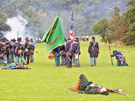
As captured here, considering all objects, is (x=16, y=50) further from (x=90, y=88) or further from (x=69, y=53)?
(x=90, y=88)

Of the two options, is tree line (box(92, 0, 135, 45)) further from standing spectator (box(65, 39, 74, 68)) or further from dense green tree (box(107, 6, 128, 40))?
standing spectator (box(65, 39, 74, 68))

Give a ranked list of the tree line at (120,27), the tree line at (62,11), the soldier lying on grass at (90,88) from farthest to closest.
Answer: the tree line at (62,11)
the tree line at (120,27)
the soldier lying on grass at (90,88)

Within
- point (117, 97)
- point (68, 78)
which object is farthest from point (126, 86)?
point (68, 78)

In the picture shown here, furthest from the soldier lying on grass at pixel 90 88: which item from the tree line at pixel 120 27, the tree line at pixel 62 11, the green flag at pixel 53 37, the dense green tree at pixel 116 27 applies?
the tree line at pixel 62 11

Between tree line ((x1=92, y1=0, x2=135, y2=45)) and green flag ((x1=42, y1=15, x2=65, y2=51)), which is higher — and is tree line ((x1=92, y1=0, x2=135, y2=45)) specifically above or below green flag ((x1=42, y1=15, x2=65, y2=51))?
above

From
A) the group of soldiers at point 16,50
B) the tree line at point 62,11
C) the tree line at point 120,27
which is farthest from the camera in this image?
the tree line at point 62,11

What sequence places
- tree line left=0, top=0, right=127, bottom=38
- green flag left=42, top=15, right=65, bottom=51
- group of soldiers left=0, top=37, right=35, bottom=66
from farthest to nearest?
1. tree line left=0, top=0, right=127, bottom=38
2. group of soldiers left=0, top=37, right=35, bottom=66
3. green flag left=42, top=15, right=65, bottom=51

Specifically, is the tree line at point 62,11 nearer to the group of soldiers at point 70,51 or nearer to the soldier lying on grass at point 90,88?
the group of soldiers at point 70,51

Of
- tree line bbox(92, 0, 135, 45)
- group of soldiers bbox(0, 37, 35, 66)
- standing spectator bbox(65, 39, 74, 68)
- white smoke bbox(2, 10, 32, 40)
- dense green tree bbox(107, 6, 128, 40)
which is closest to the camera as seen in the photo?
standing spectator bbox(65, 39, 74, 68)

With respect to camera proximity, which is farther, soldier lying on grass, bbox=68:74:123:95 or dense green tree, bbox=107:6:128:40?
dense green tree, bbox=107:6:128:40

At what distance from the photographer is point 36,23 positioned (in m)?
61.2

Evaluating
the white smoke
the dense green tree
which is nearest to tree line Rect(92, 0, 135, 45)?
the dense green tree

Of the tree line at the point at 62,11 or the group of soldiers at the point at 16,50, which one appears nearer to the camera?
the group of soldiers at the point at 16,50

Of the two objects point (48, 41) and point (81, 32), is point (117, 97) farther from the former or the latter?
point (81, 32)
